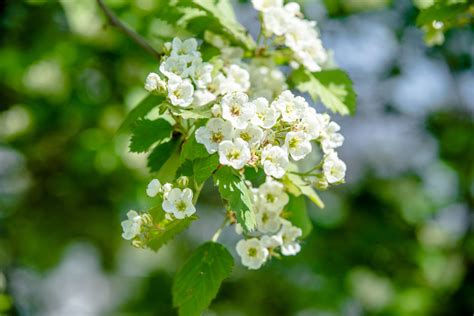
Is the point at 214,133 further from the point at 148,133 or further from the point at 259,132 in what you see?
the point at 148,133

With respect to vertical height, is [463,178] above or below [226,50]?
below

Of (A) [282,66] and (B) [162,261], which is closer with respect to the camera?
(A) [282,66]

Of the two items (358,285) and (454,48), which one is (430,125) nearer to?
(454,48)

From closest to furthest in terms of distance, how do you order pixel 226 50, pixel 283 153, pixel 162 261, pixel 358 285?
pixel 283 153
pixel 226 50
pixel 358 285
pixel 162 261

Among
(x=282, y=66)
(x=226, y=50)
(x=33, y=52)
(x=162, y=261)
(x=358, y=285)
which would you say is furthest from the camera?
(x=162, y=261)

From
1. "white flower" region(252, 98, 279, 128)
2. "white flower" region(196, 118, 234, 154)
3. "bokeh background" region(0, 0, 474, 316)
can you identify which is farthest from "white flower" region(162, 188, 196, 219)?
"bokeh background" region(0, 0, 474, 316)

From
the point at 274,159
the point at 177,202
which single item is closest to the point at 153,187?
the point at 177,202

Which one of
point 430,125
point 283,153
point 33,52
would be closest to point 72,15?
point 33,52
